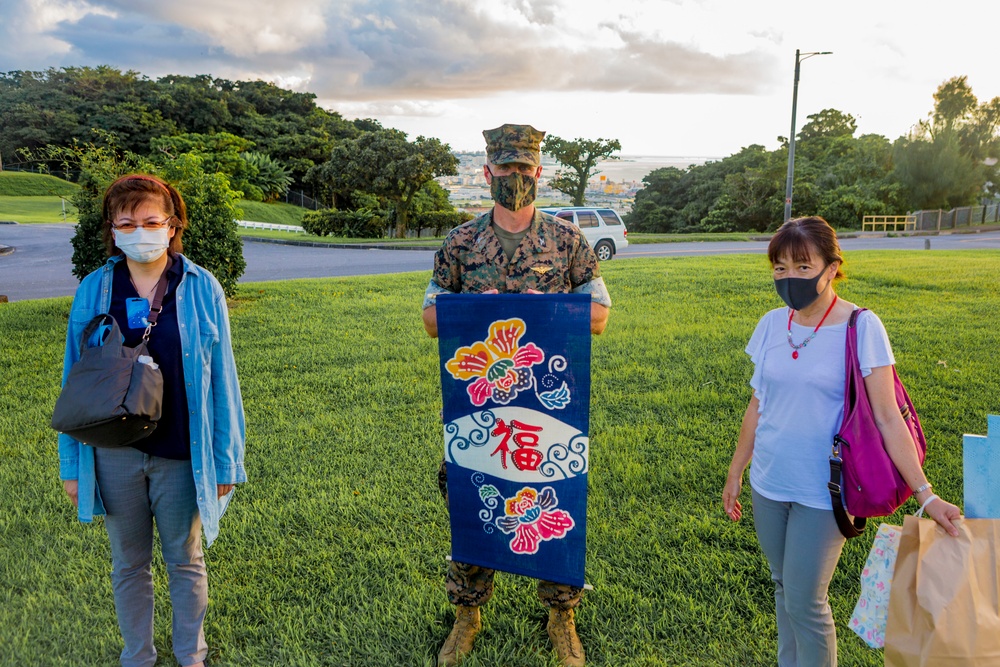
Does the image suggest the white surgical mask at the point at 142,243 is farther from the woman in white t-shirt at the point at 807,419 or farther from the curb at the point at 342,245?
the curb at the point at 342,245

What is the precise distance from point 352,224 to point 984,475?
1246 inches

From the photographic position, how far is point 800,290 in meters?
2.38

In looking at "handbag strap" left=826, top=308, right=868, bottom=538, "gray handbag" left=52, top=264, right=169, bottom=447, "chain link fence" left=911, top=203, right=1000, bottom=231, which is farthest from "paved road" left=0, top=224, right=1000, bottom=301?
"handbag strap" left=826, top=308, right=868, bottom=538

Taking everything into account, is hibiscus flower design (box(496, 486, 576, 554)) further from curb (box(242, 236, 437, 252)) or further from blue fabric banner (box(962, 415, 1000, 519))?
curb (box(242, 236, 437, 252))

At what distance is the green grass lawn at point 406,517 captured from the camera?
3055 mm

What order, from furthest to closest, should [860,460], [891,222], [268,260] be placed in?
[891,222], [268,260], [860,460]

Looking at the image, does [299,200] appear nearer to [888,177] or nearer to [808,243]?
[888,177]

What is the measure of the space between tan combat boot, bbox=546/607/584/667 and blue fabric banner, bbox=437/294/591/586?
0.62 ft

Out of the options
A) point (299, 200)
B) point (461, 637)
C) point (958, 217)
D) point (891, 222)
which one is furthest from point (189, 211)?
point (299, 200)

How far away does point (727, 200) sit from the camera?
39.8 meters

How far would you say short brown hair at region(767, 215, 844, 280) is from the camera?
7.71ft

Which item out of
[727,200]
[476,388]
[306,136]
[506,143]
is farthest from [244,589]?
[306,136]

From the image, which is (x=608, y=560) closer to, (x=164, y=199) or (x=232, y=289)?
(x=164, y=199)

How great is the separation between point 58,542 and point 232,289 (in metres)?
7.40
